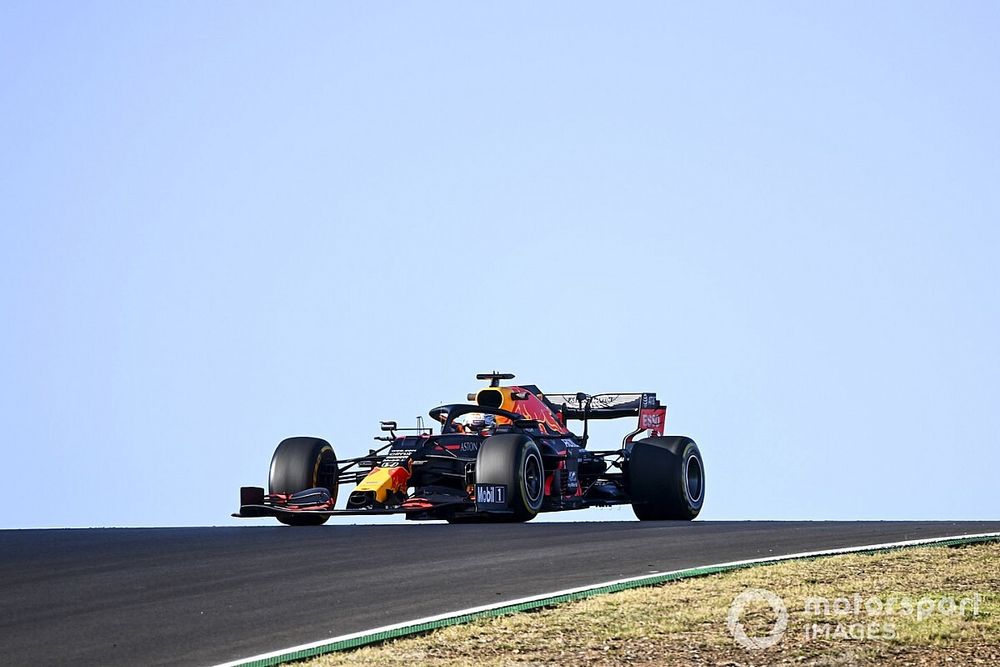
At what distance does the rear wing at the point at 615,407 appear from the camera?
2616 centimetres

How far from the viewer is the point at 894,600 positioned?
11.9 metres

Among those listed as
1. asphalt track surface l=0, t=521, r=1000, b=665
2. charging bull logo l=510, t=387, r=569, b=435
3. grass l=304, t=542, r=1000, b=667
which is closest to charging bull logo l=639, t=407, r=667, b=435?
charging bull logo l=510, t=387, r=569, b=435

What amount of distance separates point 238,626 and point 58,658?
56.2 inches

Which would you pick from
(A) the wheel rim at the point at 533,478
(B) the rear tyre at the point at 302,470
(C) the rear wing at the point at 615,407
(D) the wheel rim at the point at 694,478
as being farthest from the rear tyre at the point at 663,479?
(B) the rear tyre at the point at 302,470

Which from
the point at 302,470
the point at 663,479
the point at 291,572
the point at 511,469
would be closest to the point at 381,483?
the point at 302,470

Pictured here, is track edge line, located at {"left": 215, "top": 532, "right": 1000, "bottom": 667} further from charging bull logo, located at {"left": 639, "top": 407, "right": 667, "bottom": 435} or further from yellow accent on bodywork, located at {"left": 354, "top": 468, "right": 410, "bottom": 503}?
charging bull logo, located at {"left": 639, "top": 407, "right": 667, "bottom": 435}

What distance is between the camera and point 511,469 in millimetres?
20422

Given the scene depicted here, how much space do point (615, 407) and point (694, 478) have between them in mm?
2597

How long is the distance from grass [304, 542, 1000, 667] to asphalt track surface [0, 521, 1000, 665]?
0.82 meters

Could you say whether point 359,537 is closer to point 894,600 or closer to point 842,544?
point 842,544

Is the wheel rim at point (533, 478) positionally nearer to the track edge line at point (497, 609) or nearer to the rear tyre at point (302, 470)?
the rear tyre at point (302, 470)

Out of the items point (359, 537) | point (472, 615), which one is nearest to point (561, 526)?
point (359, 537)

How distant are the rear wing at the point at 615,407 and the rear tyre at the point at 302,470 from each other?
4.93m

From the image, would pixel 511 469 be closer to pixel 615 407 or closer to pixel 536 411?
pixel 536 411
